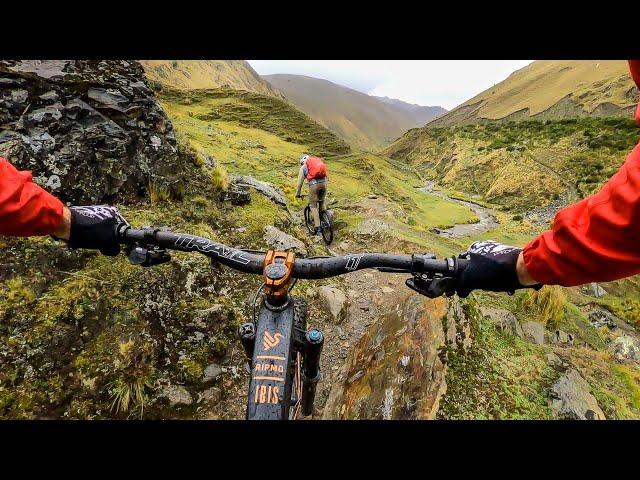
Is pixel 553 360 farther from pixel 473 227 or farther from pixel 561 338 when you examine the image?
pixel 473 227

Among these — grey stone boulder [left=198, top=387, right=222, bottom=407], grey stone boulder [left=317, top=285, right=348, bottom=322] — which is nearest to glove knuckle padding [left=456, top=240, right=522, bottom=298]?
grey stone boulder [left=198, top=387, right=222, bottom=407]

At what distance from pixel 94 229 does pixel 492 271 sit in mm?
2900

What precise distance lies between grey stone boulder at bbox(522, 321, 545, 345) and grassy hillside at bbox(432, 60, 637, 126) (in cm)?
3629

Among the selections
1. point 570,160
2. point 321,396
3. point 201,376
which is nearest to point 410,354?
point 321,396

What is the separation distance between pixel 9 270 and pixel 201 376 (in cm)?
286

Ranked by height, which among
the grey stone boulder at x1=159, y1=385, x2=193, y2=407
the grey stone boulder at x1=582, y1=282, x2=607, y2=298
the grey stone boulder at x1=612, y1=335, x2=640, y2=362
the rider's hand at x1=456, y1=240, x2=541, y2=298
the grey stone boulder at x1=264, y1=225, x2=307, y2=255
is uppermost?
the rider's hand at x1=456, y1=240, x2=541, y2=298

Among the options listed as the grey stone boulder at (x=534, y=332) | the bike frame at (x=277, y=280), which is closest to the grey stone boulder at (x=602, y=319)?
the grey stone boulder at (x=534, y=332)

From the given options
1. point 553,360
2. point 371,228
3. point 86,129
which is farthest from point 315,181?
point 553,360

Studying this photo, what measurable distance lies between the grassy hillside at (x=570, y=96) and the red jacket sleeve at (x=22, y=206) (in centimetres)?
4161

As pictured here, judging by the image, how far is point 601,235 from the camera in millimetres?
1459

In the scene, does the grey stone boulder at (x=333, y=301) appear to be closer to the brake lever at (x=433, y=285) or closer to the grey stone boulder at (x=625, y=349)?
the brake lever at (x=433, y=285)

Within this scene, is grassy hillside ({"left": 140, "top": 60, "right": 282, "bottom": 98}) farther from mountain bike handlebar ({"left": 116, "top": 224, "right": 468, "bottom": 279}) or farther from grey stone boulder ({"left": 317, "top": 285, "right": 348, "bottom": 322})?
mountain bike handlebar ({"left": 116, "top": 224, "right": 468, "bottom": 279})

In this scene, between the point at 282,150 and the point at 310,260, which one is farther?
the point at 282,150

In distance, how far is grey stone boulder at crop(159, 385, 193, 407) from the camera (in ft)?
15.0
